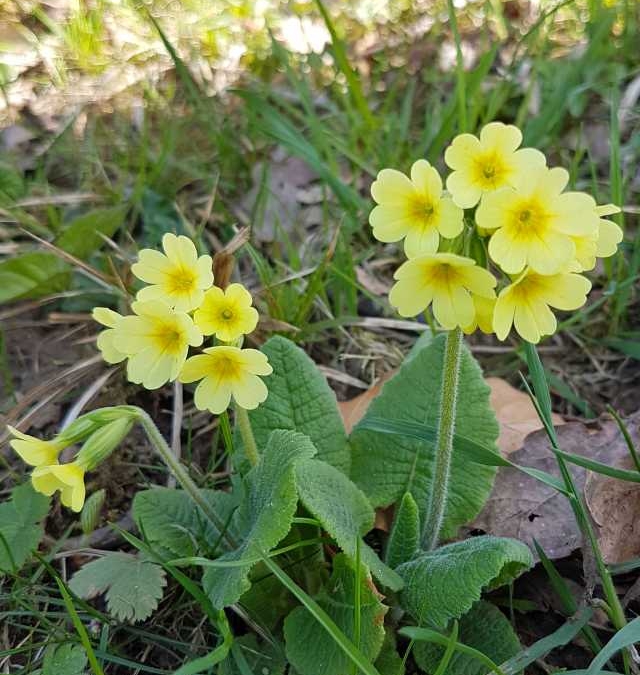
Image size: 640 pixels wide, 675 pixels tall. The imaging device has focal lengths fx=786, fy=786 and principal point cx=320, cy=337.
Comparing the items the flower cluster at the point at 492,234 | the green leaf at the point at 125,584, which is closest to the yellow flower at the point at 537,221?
the flower cluster at the point at 492,234

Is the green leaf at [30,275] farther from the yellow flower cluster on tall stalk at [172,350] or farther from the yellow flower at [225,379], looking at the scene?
the yellow flower at [225,379]

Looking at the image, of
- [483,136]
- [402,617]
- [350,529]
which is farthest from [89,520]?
[483,136]

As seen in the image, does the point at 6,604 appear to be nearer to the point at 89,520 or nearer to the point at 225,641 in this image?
the point at 89,520

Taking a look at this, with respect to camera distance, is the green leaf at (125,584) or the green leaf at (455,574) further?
the green leaf at (125,584)

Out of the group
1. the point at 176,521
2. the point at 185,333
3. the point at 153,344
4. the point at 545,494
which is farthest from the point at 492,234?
the point at 176,521

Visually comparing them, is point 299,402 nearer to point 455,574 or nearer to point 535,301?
point 455,574
